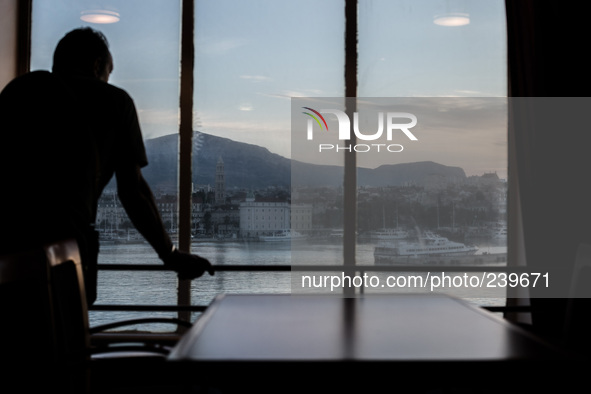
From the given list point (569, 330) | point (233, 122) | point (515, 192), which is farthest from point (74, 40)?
point (515, 192)

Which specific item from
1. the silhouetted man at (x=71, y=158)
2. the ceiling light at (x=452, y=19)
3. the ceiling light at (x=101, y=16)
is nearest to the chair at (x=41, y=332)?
the silhouetted man at (x=71, y=158)

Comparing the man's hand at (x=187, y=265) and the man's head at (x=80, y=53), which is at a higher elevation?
the man's head at (x=80, y=53)

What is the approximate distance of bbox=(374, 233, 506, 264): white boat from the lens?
3.59 m

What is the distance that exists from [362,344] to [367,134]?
94.6 inches

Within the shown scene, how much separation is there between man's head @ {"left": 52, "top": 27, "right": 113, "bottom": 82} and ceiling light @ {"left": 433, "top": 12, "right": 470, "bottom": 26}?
2116mm

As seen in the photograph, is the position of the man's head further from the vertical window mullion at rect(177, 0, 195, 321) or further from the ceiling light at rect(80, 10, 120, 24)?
the ceiling light at rect(80, 10, 120, 24)

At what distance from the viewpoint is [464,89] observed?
3.58 meters

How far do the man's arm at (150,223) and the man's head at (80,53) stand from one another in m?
0.38

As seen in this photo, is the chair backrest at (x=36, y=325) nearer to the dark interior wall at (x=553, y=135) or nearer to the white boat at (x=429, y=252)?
the white boat at (x=429, y=252)

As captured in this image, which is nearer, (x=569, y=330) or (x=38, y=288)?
(x=38, y=288)

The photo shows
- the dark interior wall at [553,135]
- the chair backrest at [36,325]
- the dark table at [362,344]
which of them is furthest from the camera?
the dark interior wall at [553,135]

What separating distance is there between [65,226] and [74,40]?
0.64 meters

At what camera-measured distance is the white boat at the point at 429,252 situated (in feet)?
11.8

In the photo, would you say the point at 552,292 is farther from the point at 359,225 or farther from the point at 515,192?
the point at 359,225
